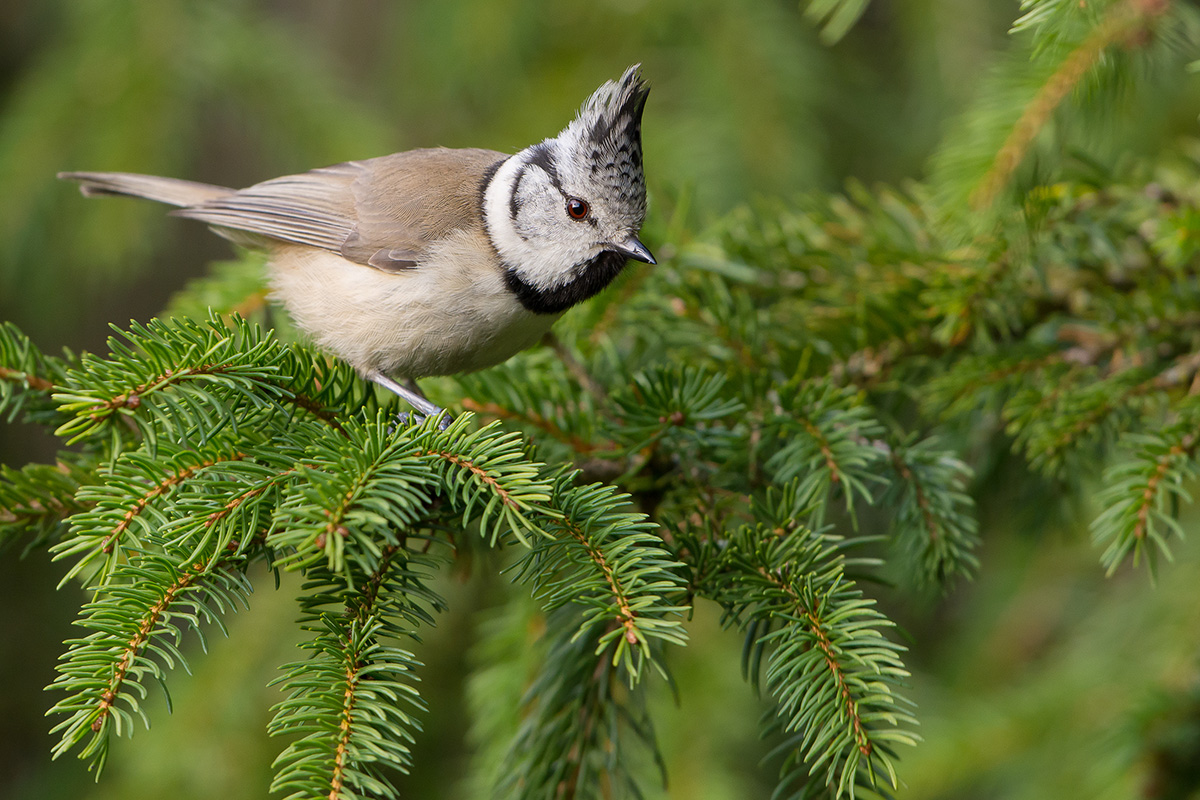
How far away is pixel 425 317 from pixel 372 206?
514 mm

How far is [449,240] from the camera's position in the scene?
2.31 meters

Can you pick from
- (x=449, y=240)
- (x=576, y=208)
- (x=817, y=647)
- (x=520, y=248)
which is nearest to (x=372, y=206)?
(x=449, y=240)

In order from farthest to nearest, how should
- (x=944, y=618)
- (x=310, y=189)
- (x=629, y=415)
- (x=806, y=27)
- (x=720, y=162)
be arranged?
(x=944, y=618)
(x=806, y=27)
(x=720, y=162)
(x=310, y=189)
(x=629, y=415)

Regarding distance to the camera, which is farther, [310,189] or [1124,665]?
[310,189]

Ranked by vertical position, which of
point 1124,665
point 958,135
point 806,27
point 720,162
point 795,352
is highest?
point 806,27

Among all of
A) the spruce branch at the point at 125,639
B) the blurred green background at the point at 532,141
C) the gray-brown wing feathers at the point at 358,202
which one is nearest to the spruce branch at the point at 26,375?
the spruce branch at the point at 125,639

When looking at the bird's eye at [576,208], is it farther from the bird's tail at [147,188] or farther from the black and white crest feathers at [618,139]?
the bird's tail at [147,188]

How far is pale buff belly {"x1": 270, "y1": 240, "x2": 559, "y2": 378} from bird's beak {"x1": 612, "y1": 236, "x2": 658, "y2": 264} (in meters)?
0.23

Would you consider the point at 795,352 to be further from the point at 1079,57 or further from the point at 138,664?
the point at 138,664

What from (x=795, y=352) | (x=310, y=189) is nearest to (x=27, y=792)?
(x=310, y=189)

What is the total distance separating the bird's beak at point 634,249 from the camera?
212 cm

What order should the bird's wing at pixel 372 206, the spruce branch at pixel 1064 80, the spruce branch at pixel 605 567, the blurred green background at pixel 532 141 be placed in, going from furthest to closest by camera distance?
the blurred green background at pixel 532 141, the bird's wing at pixel 372 206, the spruce branch at pixel 1064 80, the spruce branch at pixel 605 567

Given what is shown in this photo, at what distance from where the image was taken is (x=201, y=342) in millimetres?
1437

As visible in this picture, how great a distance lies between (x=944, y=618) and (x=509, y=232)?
3.10 meters
